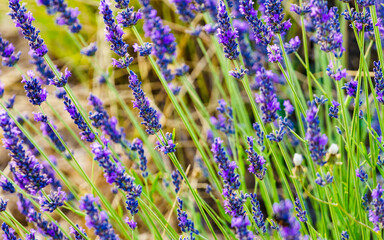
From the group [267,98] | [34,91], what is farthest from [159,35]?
[267,98]

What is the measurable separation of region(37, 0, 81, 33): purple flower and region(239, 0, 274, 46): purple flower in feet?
2.53

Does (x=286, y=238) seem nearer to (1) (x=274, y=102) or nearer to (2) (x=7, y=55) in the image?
(1) (x=274, y=102)

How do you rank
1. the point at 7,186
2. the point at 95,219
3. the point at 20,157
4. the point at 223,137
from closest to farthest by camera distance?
the point at 95,219
the point at 20,157
the point at 7,186
the point at 223,137

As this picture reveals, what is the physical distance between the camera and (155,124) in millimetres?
1655

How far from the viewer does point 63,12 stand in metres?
1.82

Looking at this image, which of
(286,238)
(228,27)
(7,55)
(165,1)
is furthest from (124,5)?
(165,1)

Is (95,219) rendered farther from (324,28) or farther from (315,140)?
(324,28)

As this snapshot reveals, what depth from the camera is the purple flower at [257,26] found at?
1663 mm

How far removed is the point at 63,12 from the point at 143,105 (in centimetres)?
60

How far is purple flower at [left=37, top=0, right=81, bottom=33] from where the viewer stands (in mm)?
1782

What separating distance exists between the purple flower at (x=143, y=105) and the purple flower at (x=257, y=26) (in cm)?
51

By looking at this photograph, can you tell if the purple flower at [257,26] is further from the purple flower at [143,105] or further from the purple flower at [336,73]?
the purple flower at [143,105]

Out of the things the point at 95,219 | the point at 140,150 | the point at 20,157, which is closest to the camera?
the point at 95,219

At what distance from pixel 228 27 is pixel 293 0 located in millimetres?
2216
